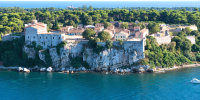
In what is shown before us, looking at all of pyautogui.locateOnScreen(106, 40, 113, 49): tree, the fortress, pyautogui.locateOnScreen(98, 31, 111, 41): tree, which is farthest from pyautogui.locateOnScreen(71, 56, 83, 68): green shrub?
pyautogui.locateOnScreen(106, 40, 113, 49): tree

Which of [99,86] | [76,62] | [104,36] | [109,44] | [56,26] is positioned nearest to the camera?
[99,86]

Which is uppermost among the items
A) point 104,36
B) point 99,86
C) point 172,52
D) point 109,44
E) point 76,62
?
point 104,36

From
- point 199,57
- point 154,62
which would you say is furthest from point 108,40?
point 199,57

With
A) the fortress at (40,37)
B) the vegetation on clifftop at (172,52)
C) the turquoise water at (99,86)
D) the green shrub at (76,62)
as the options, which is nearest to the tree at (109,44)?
the turquoise water at (99,86)

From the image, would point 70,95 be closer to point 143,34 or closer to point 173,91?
→ point 173,91

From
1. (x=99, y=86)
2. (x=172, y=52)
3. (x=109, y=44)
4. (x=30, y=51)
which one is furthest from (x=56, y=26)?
(x=172, y=52)

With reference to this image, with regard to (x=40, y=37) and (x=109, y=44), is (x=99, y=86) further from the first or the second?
(x=40, y=37)

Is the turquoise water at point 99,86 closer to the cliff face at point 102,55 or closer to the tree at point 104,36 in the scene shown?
the cliff face at point 102,55

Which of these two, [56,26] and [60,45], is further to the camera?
[56,26]
